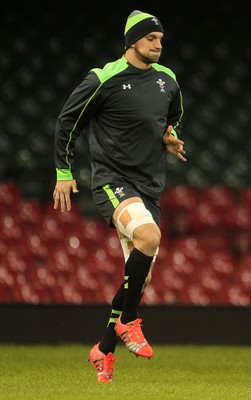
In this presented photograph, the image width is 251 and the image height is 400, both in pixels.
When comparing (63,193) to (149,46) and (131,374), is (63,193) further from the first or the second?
(131,374)

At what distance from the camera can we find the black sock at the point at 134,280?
508 centimetres

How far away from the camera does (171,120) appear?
5574 mm

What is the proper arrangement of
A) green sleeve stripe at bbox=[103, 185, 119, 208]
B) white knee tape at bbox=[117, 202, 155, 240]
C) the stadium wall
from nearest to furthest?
white knee tape at bbox=[117, 202, 155, 240] < green sleeve stripe at bbox=[103, 185, 119, 208] < the stadium wall

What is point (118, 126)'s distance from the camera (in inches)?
209

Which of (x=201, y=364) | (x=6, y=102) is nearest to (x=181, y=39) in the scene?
(x=6, y=102)

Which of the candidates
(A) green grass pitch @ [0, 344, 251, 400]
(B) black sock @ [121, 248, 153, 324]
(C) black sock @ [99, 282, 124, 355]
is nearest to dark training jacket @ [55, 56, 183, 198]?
(B) black sock @ [121, 248, 153, 324]

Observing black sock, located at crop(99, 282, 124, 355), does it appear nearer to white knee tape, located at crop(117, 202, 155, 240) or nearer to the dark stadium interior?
white knee tape, located at crop(117, 202, 155, 240)

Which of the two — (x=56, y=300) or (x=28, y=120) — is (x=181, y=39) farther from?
(x=56, y=300)

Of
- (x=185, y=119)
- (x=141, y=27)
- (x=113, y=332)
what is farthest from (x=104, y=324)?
(x=185, y=119)

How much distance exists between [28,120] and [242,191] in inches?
95.4

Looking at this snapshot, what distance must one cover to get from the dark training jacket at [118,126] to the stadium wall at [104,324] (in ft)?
9.21

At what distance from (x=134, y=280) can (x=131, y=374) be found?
1058 mm

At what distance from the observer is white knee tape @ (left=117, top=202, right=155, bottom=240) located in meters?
5.05

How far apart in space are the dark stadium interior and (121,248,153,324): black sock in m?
4.80
